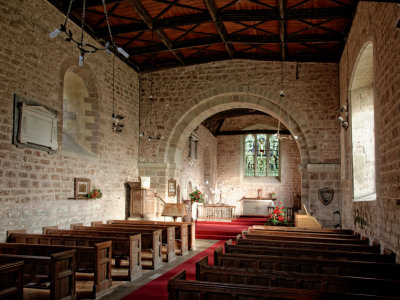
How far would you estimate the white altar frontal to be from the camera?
650 inches

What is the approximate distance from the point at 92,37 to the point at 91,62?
25.7 inches

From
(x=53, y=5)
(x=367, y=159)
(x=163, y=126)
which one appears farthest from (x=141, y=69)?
(x=367, y=159)

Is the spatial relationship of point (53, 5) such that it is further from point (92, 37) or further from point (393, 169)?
point (393, 169)

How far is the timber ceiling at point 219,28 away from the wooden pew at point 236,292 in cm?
602

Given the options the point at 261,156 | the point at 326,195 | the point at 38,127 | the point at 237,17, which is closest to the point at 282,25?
the point at 237,17

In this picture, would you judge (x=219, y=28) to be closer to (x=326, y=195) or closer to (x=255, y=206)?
(x=326, y=195)

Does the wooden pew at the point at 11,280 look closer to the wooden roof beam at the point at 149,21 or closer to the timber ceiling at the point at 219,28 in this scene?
the timber ceiling at the point at 219,28

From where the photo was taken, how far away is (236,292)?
2785 mm

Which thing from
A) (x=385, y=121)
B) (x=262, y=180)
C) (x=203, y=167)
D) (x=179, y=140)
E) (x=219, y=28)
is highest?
(x=219, y=28)

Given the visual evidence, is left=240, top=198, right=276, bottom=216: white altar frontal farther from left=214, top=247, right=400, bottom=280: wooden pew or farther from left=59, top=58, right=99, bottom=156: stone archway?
left=214, top=247, right=400, bottom=280: wooden pew

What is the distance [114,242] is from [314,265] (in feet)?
10.3

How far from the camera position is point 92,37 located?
9.02m

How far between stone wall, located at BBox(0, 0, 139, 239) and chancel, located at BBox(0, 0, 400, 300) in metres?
0.03

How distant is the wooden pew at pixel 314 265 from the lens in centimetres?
389
